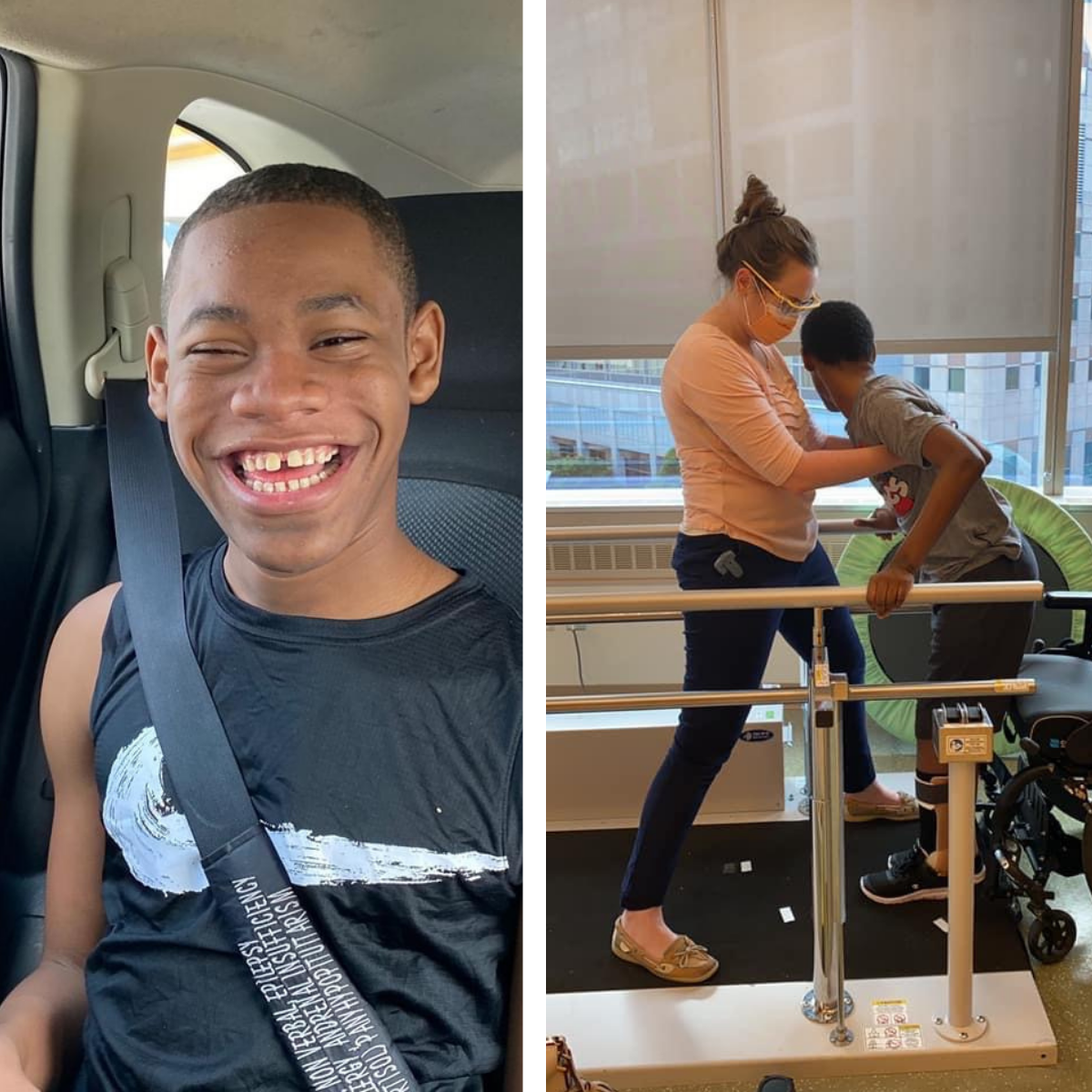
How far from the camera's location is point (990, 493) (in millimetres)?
2205

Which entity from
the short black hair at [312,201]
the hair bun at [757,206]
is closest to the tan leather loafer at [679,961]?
the hair bun at [757,206]

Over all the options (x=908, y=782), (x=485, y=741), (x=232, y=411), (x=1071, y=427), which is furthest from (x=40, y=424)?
(x=1071, y=427)

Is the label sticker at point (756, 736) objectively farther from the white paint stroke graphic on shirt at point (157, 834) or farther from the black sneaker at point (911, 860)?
the white paint stroke graphic on shirt at point (157, 834)

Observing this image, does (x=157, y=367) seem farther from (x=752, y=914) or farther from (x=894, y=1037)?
(x=752, y=914)

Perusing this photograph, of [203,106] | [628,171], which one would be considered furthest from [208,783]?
[628,171]

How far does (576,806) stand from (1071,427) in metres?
2.12

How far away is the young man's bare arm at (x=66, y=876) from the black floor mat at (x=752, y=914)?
144cm

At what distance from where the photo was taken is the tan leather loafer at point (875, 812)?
9.05 feet

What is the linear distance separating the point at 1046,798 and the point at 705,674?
0.82 meters

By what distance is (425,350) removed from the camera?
35.0 inches

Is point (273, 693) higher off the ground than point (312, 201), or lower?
lower

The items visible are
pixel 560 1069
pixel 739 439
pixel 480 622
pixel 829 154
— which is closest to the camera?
pixel 480 622

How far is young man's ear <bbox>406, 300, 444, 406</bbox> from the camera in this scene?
884 mm

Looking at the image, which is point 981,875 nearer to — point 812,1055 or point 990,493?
point 812,1055
